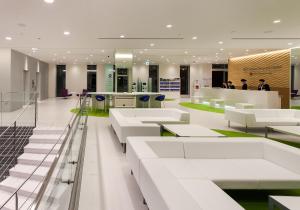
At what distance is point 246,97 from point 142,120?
824 cm

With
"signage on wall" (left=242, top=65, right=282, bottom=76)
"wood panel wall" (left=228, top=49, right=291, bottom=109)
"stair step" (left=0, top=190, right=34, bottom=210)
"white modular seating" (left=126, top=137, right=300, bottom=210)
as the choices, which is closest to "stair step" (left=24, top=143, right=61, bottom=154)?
"stair step" (left=0, top=190, right=34, bottom=210)

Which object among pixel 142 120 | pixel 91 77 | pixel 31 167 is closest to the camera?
pixel 31 167

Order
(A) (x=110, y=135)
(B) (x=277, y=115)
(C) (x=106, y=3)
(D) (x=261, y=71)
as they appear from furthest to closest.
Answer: (D) (x=261, y=71) → (B) (x=277, y=115) → (A) (x=110, y=135) → (C) (x=106, y=3)

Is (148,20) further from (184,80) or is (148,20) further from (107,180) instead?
(184,80)

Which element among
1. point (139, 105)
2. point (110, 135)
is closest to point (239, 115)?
point (110, 135)

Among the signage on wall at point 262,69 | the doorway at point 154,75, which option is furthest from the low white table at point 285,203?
the doorway at point 154,75

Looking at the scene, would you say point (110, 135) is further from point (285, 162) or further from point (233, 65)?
point (233, 65)

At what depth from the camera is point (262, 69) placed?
17.5 meters

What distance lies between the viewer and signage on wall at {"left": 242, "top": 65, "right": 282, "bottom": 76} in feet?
53.2

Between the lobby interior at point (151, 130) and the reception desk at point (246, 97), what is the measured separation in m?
0.05

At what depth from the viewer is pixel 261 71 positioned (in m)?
17.5

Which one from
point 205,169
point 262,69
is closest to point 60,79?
point 262,69

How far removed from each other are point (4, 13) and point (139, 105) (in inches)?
331

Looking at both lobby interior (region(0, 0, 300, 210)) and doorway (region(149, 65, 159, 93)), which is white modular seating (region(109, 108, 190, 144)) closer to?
lobby interior (region(0, 0, 300, 210))
